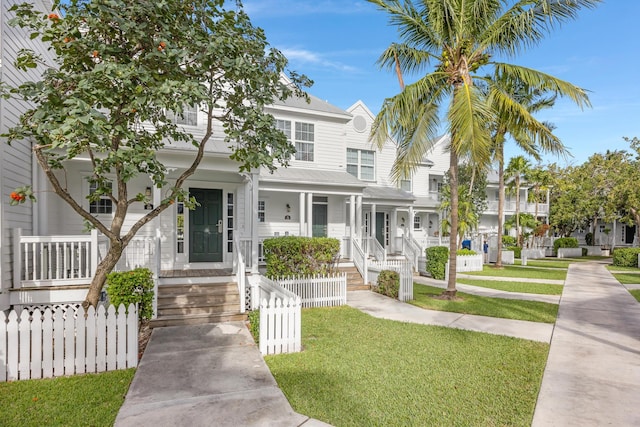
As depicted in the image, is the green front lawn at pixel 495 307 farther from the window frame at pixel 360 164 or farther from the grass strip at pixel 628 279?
the window frame at pixel 360 164

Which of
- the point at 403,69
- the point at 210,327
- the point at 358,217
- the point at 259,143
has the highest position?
the point at 403,69

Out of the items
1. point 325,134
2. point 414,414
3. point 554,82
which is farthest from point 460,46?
point 414,414

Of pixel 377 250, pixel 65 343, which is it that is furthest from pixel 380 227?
pixel 65 343

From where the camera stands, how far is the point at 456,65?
1030cm

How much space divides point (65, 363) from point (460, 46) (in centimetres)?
1131

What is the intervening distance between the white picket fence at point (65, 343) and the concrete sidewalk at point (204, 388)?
52 centimetres

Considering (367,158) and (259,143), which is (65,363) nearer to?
(259,143)

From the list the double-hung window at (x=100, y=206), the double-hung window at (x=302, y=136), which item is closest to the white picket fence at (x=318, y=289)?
the double-hung window at (x=100, y=206)

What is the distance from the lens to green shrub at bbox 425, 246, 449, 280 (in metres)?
15.7

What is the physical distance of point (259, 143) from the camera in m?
6.46

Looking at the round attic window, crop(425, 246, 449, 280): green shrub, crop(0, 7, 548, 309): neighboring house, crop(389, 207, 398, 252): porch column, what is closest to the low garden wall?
crop(0, 7, 548, 309): neighboring house

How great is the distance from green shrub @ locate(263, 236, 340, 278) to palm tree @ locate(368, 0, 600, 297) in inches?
137

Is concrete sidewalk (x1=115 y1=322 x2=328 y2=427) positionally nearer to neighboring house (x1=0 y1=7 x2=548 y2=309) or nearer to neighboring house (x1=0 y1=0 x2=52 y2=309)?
neighboring house (x1=0 y1=7 x2=548 y2=309)

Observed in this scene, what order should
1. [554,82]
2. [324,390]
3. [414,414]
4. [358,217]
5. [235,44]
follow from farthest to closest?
[358,217] → [554,82] → [235,44] → [324,390] → [414,414]
